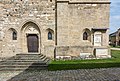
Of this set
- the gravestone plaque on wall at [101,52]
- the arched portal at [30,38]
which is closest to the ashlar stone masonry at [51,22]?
the gravestone plaque on wall at [101,52]

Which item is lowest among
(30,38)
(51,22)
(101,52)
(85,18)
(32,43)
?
(101,52)

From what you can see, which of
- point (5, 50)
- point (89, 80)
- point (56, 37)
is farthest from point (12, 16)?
point (89, 80)

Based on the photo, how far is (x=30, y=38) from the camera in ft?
55.5

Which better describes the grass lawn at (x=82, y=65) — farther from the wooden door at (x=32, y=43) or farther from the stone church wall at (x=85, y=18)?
the wooden door at (x=32, y=43)

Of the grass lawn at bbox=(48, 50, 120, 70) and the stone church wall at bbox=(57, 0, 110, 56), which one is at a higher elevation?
the stone church wall at bbox=(57, 0, 110, 56)

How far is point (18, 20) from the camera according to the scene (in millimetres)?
16062

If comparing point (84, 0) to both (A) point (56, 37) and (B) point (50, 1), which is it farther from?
(A) point (56, 37)

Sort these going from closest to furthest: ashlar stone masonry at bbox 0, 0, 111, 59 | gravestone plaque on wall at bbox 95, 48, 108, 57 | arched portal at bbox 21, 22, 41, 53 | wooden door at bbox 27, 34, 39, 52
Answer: gravestone plaque on wall at bbox 95, 48, 108, 57, ashlar stone masonry at bbox 0, 0, 111, 59, arched portal at bbox 21, 22, 41, 53, wooden door at bbox 27, 34, 39, 52

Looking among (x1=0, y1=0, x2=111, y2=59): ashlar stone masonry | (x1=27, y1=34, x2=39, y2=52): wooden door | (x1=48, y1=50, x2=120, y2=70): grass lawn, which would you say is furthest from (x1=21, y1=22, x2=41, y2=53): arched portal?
(x1=48, y1=50, x2=120, y2=70): grass lawn

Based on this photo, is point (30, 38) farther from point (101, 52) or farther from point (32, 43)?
point (101, 52)

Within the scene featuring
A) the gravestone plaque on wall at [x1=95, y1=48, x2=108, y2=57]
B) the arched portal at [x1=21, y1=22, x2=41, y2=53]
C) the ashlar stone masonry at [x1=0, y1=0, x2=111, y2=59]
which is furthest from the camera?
the arched portal at [x1=21, y1=22, x2=41, y2=53]

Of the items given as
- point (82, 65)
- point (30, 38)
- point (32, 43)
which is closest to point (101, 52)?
point (82, 65)

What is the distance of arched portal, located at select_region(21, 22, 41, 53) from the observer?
648 inches

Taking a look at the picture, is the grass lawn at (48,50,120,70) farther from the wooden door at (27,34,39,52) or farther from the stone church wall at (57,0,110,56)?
the wooden door at (27,34,39,52)
